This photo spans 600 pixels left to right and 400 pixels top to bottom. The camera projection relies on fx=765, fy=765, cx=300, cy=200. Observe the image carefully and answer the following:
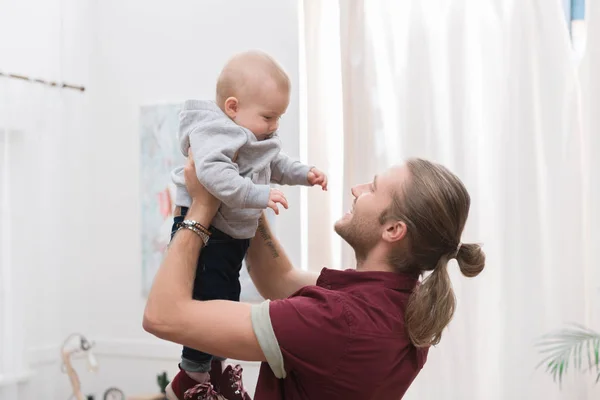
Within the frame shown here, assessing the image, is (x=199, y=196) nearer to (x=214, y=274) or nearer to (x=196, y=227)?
(x=196, y=227)

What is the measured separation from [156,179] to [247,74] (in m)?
2.38

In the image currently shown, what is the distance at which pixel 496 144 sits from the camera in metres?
2.99

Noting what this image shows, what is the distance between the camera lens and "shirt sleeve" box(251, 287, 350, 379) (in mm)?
1575

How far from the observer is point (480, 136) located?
3035 millimetres

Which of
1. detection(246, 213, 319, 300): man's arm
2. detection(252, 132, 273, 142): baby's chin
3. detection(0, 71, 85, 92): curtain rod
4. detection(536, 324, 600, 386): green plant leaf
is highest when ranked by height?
detection(0, 71, 85, 92): curtain rod

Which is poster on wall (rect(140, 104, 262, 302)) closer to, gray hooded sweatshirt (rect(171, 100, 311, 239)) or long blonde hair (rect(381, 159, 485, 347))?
gray hooded sweatshirt (rect(171, 100, 311, 239))

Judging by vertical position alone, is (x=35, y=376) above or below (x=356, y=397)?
below

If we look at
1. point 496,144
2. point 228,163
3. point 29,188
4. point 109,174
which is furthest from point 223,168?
point 109,174

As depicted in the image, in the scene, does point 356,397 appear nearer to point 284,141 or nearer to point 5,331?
point 284,141

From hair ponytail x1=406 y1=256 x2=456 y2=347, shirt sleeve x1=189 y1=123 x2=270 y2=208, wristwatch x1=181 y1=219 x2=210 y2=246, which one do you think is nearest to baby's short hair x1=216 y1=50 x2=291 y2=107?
shirt sleeve x1=189 y1=123 x2=270 y2=208

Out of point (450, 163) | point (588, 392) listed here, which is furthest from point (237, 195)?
point (588, 392)

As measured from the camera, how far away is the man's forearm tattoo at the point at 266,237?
6.72 ft

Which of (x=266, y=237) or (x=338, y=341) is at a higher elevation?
(x=266, y=237)

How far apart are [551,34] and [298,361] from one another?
75.1 inches
